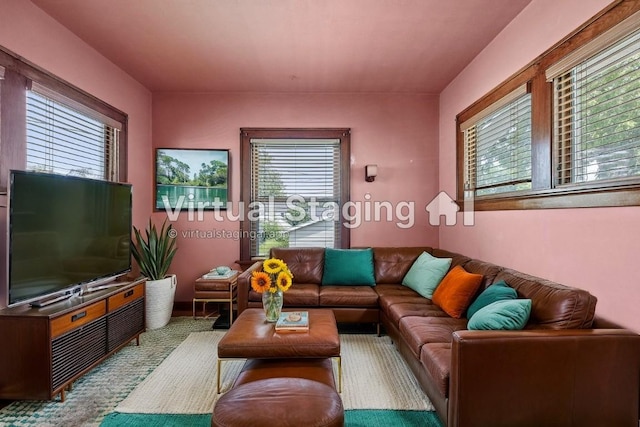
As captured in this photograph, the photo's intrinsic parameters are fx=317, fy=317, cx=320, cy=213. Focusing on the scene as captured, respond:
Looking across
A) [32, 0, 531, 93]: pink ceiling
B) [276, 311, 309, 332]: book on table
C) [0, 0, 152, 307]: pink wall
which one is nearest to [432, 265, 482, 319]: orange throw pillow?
[276, 311, 309, 332]: book on table

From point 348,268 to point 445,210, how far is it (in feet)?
5.00

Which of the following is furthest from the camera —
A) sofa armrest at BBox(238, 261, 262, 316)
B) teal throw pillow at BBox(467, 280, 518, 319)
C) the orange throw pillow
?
sofa armrest at BBox(238, 261, 262, 316)

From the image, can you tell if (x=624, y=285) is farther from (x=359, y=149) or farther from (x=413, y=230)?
(x=359, y=149)

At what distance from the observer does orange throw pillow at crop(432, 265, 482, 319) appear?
2541mm

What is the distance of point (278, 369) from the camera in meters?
1.95

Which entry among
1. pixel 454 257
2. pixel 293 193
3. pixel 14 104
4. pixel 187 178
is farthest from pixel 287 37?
pixel 454 257

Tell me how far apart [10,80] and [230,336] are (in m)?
2.41

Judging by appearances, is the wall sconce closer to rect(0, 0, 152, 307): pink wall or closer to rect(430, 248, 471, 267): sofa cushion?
rect(430, 248, 471, 267): sofa cushion

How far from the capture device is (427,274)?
3.22 meters

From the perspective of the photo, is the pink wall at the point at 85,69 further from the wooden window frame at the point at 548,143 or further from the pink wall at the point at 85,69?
the wooden window frame at the point at 548,143

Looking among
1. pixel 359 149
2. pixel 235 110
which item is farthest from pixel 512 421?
pixel 235 110

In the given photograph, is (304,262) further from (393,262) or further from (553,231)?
(553,231)

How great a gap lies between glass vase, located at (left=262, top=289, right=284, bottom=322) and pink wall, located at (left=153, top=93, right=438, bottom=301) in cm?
191

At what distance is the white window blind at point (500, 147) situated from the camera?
262cm
